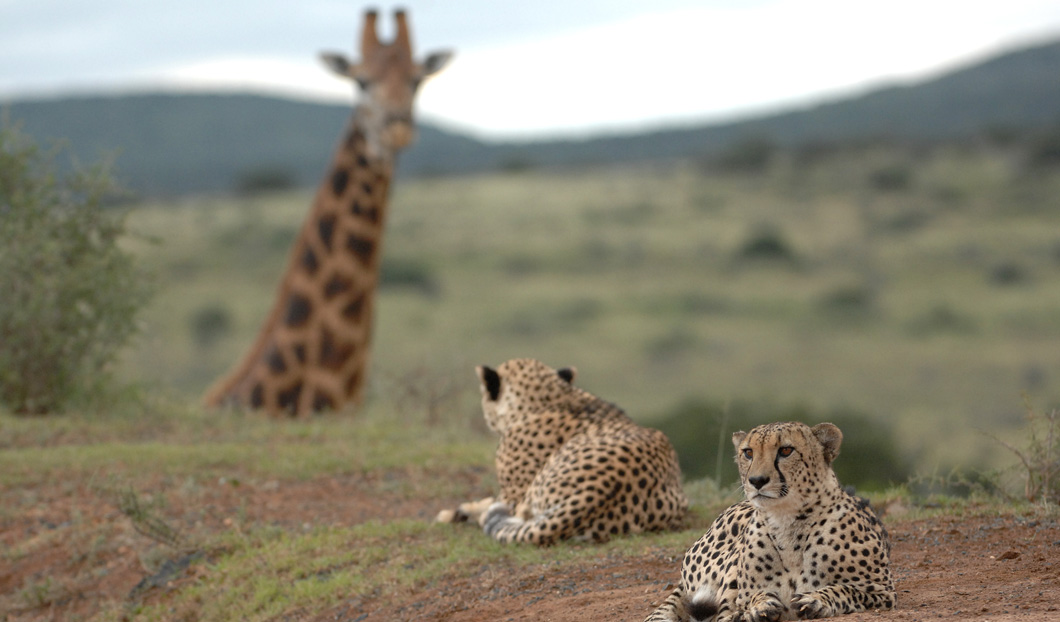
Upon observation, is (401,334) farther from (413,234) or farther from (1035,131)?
(1035,131)

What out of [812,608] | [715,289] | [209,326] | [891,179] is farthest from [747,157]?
[812,608]

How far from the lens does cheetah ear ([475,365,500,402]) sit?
698cm

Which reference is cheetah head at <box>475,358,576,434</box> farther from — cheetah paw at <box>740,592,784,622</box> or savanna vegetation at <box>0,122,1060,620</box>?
cheetah paw at <box>740,592,784,622</box>

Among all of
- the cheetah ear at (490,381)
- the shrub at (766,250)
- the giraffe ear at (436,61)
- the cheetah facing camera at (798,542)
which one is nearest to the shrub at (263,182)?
the shrub at (766,250)

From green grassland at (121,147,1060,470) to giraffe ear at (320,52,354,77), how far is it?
2140 millimetres

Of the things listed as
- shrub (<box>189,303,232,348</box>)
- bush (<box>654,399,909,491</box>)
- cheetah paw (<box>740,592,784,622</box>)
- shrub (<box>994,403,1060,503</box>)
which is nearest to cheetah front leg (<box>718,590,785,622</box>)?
cheetah paw (<box>740,592,784,622</box>)

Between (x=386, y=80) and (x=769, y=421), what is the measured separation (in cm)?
699

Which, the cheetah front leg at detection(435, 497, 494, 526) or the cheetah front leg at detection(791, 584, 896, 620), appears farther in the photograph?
the cheetah front leg at detection(435, 497, 494, 526)

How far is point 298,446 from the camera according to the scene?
890 centimetres

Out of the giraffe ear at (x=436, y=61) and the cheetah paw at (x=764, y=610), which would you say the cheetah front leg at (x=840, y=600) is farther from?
the giraffe ear at (x=436, y=61)

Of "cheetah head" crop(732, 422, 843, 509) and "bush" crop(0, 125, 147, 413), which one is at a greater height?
"bush" crop(0, 125, 147, 413)

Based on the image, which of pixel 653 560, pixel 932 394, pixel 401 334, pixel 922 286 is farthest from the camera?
pixel 922 286

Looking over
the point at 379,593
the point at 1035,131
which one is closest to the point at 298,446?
the point at 379,593

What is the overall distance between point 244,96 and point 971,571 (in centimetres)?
8834
